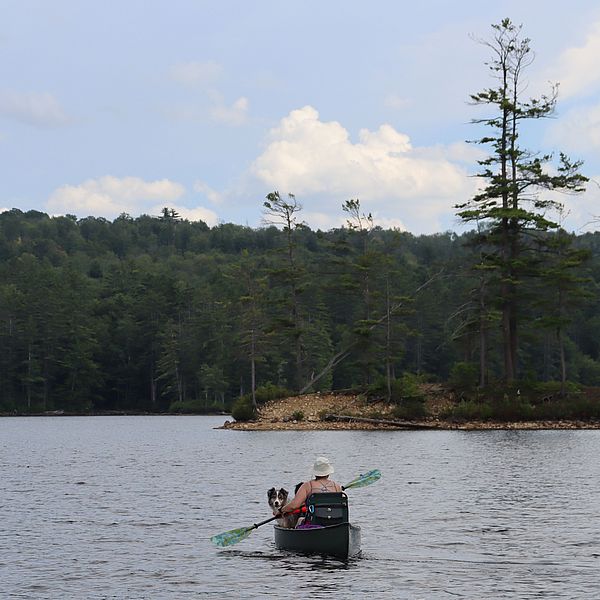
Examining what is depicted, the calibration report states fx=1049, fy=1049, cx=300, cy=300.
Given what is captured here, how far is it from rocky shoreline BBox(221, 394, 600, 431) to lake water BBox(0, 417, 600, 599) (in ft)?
39.2

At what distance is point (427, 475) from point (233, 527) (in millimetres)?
15148

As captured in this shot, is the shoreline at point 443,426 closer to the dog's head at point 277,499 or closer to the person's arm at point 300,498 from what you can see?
the dog's head at point 277,499

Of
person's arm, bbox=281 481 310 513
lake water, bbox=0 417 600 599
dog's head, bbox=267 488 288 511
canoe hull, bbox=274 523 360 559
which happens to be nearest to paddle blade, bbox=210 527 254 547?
lake water, bbox=0 417 600 599

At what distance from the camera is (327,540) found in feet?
80.3

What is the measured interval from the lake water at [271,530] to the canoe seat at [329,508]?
96 cm

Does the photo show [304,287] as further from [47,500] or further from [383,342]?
[47,500]

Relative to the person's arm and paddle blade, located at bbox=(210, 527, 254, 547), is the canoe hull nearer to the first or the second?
the person's arm

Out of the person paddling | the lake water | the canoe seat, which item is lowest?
the lake water

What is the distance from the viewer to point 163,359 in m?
150

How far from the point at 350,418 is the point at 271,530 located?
46261 mm

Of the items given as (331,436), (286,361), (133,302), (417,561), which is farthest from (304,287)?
(133,302)

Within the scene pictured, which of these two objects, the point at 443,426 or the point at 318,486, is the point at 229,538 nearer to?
the point at 318,486

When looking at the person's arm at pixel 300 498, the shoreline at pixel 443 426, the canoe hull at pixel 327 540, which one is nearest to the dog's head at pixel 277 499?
the person's arm at pixel 300 498

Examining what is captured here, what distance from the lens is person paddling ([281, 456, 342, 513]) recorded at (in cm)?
2520
